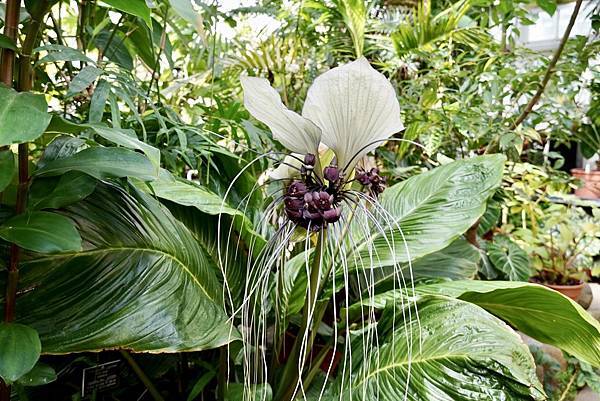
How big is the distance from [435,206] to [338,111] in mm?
522

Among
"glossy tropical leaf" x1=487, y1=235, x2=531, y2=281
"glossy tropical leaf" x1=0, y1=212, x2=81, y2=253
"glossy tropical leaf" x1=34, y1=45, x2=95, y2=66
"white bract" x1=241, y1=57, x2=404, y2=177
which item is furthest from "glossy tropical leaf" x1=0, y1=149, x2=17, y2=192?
"glossy tropical leaf" x1=487, y1=235, x2=531, y2=281

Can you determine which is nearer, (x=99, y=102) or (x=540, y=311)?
(x=99, y=102)

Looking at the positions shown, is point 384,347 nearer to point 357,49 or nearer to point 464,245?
point 464,245

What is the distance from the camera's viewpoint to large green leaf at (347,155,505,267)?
962 millimetres

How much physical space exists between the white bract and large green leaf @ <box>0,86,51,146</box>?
24 cm

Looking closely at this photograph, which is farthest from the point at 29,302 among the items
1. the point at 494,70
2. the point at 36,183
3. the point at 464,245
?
the point at 494,70

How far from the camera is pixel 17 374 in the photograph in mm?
479

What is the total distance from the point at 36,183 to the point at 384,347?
56 cm

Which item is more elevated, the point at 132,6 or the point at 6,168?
the point at 132,6

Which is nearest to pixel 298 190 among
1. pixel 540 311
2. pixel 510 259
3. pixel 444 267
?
pixel 540 311

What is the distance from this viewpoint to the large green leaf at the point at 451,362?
0.64 m

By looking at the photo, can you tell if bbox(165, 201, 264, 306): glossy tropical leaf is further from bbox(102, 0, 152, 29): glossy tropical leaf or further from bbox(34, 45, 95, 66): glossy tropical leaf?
bbox(102, 0, 152, 29): glossy tropical leaf

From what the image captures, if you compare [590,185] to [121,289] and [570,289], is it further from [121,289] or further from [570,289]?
[121,289]

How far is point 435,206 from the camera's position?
106 cm
